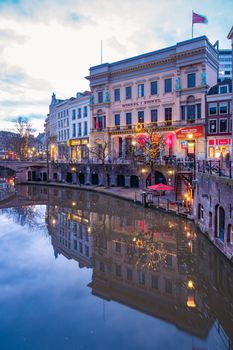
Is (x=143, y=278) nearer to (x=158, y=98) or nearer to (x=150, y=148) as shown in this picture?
(x=150, y=148)

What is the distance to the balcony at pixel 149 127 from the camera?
39.4 m

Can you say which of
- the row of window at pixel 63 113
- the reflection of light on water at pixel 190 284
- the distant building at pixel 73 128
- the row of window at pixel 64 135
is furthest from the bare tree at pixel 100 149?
the reflection of light on water at pixel 190 284

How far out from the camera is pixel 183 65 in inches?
1526

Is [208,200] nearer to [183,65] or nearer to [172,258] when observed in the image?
[172,258]

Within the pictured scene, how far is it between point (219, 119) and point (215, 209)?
23.8 meters

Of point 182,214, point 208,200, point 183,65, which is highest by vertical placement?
point 183,65

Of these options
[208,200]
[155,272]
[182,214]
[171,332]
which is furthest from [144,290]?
[182,214]

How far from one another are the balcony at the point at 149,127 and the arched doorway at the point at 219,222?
2456cm

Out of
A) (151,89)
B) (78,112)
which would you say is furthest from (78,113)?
(151,89)

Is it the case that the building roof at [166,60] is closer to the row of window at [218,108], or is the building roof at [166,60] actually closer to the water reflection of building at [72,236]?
the row of window at [218,108]

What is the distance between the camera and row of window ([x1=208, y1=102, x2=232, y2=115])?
35.7m

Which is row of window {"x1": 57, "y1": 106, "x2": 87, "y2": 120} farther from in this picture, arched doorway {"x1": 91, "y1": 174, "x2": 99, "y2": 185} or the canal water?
the canal water

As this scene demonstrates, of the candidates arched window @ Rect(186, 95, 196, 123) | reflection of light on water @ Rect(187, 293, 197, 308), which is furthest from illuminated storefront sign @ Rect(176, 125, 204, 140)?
reflection of light on water @ Rect(187, 293, 197, 308)

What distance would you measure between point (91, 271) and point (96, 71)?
42182 millimetres
